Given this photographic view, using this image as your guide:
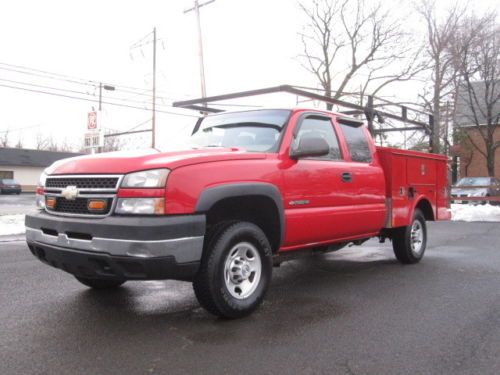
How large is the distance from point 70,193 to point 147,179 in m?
0.76

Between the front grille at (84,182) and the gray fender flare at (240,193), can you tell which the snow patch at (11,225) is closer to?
the front grille at (84,182)

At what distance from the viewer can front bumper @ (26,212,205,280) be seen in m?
3.56

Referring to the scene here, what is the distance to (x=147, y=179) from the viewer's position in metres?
3.68

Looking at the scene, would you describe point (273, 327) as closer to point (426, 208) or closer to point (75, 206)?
point (75, 206)

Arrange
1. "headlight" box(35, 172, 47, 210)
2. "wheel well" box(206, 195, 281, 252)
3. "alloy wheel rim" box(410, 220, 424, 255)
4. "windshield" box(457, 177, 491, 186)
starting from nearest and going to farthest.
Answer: "wheel well" box(206, 195, 281, 252) < "headlight" box(35, 172, 47, 210) < "alloy wheel rim" box(410, 220, 424, 255) < "windshield" box(457, 177, 491, 186)

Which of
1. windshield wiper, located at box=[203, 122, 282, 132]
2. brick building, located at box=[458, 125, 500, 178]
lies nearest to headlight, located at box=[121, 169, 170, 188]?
windshield wiper, located at box=[203, 122, 282, 132]

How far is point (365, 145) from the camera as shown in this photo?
20.0 feet

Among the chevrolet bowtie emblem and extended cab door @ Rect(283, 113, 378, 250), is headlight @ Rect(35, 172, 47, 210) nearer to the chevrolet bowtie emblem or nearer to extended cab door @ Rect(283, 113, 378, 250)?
the chevrolet bowtie emblem

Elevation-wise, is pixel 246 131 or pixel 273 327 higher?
pixel 246 131

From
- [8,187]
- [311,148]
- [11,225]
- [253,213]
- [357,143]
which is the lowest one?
[11,225]

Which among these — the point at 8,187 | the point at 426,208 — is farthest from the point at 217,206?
the point at 8,187

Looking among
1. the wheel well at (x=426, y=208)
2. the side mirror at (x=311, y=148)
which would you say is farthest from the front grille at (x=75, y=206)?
the wheel well at (x=426, y=208)

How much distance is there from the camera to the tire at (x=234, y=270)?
3.93 meters

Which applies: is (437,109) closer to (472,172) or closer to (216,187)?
(472,172)
